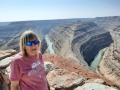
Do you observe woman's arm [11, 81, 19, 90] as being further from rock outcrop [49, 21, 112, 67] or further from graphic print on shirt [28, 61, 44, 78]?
rock outcrop [49, 21, 112, 67]

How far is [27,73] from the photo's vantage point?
4031mm

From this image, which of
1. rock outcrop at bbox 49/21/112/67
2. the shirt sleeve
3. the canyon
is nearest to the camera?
the shirt sleeve

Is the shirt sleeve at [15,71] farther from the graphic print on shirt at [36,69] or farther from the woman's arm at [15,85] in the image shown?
the graphic print on shirt at [36,69]

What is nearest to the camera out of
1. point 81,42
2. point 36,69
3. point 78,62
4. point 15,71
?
point 15,71

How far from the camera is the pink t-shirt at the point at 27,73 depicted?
398 cm

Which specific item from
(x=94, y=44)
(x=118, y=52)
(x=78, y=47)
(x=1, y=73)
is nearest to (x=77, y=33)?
(x=94, y=44)

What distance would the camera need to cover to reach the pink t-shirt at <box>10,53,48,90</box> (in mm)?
3980

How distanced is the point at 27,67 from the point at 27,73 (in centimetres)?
10

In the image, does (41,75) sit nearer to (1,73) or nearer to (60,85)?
(60,85)

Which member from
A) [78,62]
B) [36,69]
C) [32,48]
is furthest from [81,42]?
[32,48]

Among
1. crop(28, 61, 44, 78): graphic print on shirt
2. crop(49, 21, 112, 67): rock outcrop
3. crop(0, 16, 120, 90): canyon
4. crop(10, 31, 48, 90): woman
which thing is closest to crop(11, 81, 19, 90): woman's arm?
crop(10, 31, 48, 90): woman

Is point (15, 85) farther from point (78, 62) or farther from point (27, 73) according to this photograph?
point (78, 62)

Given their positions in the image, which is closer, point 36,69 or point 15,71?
point 15,71

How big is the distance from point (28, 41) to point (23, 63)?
0.39 meters
